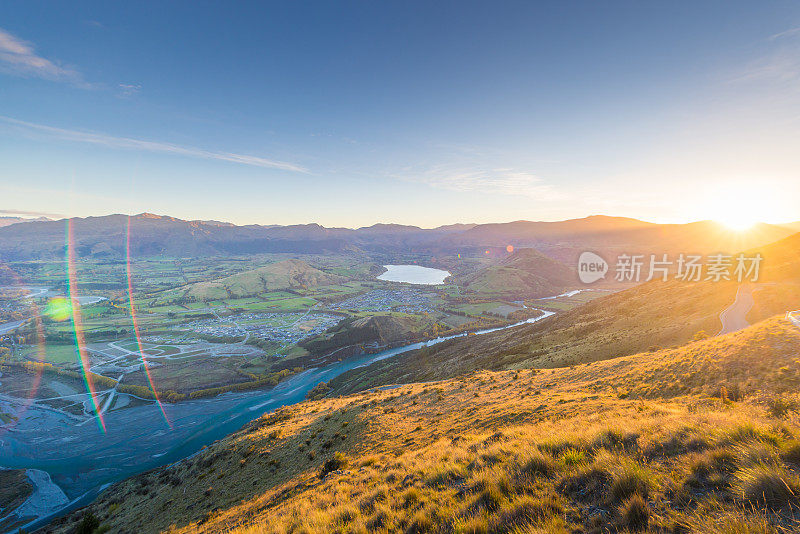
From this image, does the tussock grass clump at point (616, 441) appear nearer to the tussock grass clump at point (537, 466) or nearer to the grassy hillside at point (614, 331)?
the tussock grass clump at point (537, 466)

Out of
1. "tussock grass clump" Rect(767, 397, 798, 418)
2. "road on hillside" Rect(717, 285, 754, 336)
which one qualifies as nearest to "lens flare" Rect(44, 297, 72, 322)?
"tussock grass clump" Rect(767, 397, 798, 418)

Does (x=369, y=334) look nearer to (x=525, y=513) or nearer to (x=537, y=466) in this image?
(x=537, y=466)

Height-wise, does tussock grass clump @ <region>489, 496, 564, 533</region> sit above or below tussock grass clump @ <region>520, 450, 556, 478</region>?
above

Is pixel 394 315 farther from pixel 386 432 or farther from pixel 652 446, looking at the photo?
pixel 652 446

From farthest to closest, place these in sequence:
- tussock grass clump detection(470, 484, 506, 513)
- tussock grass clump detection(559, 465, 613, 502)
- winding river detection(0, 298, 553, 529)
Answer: winding river detection(0, 298, 553, 529)
tussock grass clump detection(470, 484, 506, 513)
tussock grass clump detection(559, 465, 613, 502)

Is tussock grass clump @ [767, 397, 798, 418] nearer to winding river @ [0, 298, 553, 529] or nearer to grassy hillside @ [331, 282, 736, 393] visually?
grassy hillside @ [331, 282, 736, 393]

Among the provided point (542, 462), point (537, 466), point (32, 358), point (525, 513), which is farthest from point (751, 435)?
point (32, 358)
